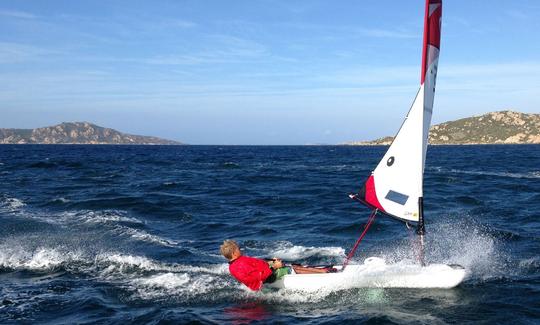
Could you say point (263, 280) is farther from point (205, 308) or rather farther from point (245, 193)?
point (245, 193)

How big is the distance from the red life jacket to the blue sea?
1.78ft

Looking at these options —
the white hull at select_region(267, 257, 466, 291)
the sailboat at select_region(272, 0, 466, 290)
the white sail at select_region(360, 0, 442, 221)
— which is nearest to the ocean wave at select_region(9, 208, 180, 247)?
the white hull at select_region(267, 257, 466, 291)

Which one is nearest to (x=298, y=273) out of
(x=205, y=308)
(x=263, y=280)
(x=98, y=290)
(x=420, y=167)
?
(x=263, y=280)

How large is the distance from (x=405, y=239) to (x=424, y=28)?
403 inches

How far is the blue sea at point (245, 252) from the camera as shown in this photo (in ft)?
39.2

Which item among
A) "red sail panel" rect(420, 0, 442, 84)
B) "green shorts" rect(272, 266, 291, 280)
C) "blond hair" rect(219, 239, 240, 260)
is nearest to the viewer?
"red sail panel" rect(420, 0, 442, 84)

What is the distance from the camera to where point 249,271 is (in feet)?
41.5

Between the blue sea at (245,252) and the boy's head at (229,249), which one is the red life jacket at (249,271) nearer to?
the boy's head at (229,249)

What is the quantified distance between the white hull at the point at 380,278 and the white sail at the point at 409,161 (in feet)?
4.89

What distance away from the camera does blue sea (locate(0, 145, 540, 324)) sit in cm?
1196

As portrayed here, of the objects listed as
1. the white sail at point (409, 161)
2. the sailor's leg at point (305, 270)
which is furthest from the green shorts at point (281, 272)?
the white sail at point (409, 161)

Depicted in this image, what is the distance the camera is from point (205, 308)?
1233cm

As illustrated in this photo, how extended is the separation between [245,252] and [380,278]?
646 cm

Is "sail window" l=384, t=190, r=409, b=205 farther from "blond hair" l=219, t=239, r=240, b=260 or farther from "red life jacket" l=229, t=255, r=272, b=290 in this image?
"blond hair" l=219, t=239, r=240, b=260
